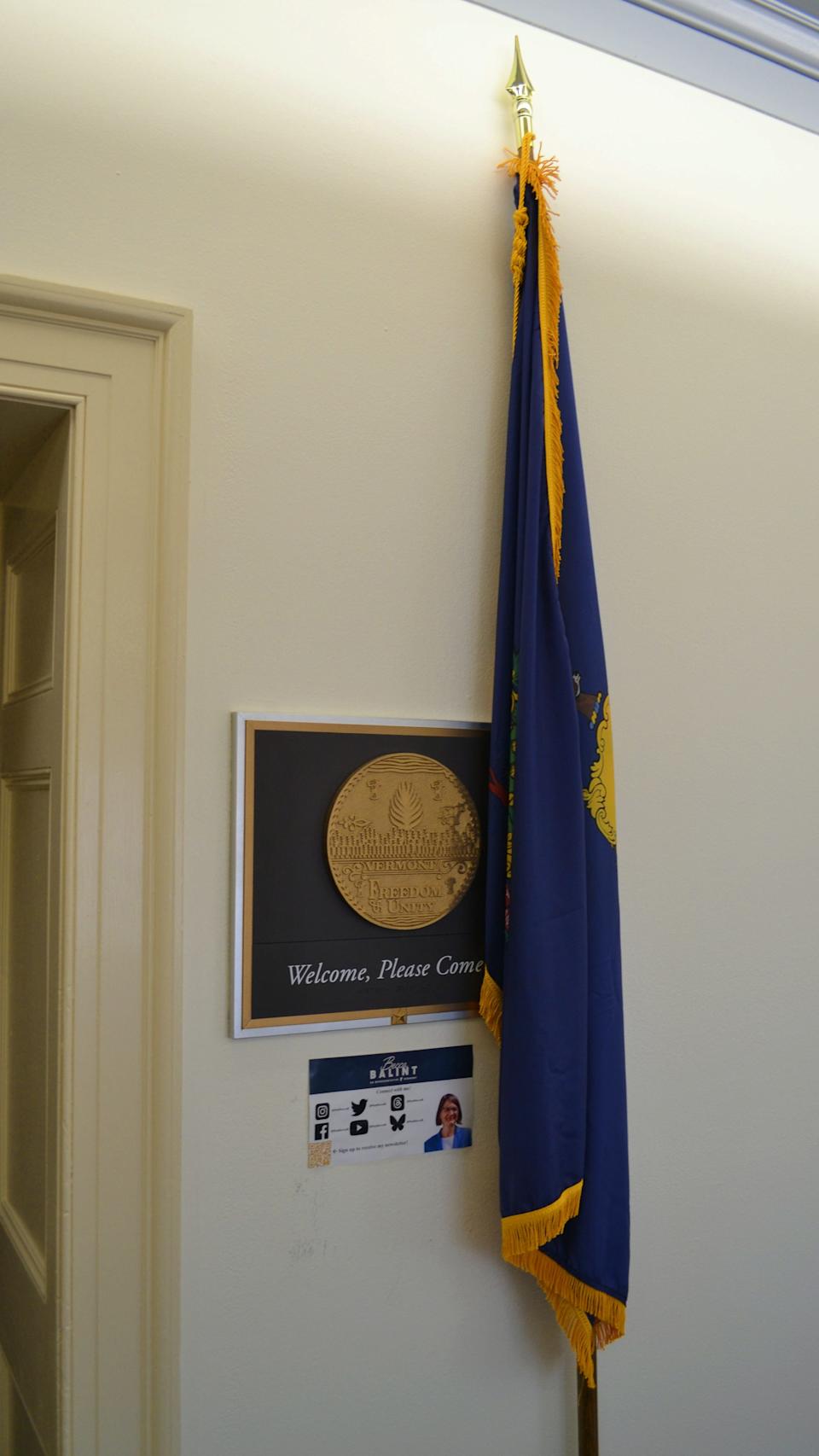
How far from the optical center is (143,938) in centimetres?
132

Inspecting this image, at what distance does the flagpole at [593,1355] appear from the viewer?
4.99 feet

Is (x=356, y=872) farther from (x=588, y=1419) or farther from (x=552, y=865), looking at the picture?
(x=588, y=1419)

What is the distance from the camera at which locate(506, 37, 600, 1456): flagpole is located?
152cm

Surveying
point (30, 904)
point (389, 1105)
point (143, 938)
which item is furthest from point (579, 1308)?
point (30, 904)

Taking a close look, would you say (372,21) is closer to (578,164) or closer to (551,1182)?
(578,164)

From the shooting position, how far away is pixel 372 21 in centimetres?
154

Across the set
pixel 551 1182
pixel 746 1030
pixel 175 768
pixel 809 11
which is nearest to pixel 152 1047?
pixel 175 768

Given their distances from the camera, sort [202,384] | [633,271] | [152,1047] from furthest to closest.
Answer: [633,271], [202,384], [152,1047]

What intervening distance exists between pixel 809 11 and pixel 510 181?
0.70 metres

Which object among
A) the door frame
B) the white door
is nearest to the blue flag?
the door frame

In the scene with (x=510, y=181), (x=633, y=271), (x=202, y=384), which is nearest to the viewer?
(x=202, y=384)

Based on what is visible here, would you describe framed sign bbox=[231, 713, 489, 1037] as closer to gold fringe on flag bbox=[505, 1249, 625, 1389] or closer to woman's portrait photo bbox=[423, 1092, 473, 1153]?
woman's portrait photo bbox=[423, 1092, 473, 1153]

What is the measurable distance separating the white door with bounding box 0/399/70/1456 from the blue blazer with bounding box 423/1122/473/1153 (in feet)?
1.62

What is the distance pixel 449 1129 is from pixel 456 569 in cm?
79
